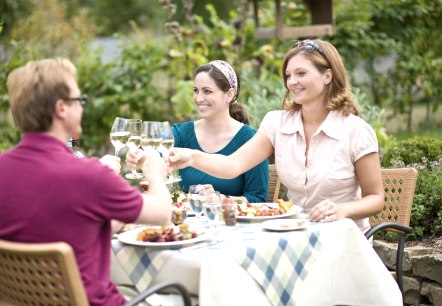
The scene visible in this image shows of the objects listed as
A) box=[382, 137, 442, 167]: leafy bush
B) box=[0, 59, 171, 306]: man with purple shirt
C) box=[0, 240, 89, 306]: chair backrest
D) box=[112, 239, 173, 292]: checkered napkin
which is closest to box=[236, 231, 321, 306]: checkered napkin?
box=[112, 239, 173, 292]: checkered napkin

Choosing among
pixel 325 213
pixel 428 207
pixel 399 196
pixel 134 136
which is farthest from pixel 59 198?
pixel 428 207

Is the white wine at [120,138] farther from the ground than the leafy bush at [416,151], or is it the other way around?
the white wine at [120,138]

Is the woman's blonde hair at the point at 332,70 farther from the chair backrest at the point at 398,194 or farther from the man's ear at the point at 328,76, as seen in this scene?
the chair backrest at the point at 398,194

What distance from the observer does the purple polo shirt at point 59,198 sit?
235cm

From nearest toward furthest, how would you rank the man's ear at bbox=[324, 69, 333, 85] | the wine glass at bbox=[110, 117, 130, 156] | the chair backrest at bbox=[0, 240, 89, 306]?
the chair backrest at bbox=[0, 240, 89, 306]
the wine glass at bbox=[110, 117, 130, 156]
the man's ear at bbox=[324, 69, 333, 85]

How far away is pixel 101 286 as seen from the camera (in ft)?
8.13

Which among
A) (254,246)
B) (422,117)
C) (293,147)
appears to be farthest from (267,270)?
(422,117)

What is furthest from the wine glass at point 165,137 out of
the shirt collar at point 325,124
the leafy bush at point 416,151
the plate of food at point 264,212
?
the leafy bush at point 416,151

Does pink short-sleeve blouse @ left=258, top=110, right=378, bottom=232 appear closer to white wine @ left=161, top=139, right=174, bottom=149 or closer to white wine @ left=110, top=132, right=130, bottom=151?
white wine @ left=161, top=139, right=174, bottom=149

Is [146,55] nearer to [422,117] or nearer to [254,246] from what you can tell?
[422,117]

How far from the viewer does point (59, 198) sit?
2342 mm

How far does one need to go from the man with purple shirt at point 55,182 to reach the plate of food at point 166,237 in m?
0.36

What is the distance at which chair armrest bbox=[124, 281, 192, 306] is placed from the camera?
2.45 m

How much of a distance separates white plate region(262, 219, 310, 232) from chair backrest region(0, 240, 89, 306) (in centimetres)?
92
